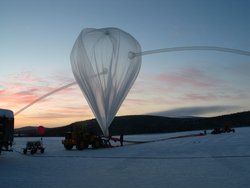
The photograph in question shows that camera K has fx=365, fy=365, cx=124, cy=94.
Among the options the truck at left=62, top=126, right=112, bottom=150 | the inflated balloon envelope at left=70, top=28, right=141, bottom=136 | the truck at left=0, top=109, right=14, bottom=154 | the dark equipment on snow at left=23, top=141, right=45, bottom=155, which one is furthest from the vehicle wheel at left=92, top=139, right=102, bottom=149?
the truck at left=0, top=109, right=14, bottom=154

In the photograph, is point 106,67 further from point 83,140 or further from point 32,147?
point 83,140

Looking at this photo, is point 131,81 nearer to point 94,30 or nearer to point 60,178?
point 94,30

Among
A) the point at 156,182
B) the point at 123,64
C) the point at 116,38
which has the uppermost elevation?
the point at 116,38

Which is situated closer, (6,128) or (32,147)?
(6,128)

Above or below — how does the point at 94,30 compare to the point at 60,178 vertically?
above

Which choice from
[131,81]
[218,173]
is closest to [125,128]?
[131,81]

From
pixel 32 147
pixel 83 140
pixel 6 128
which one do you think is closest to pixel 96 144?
pixel 83 140
